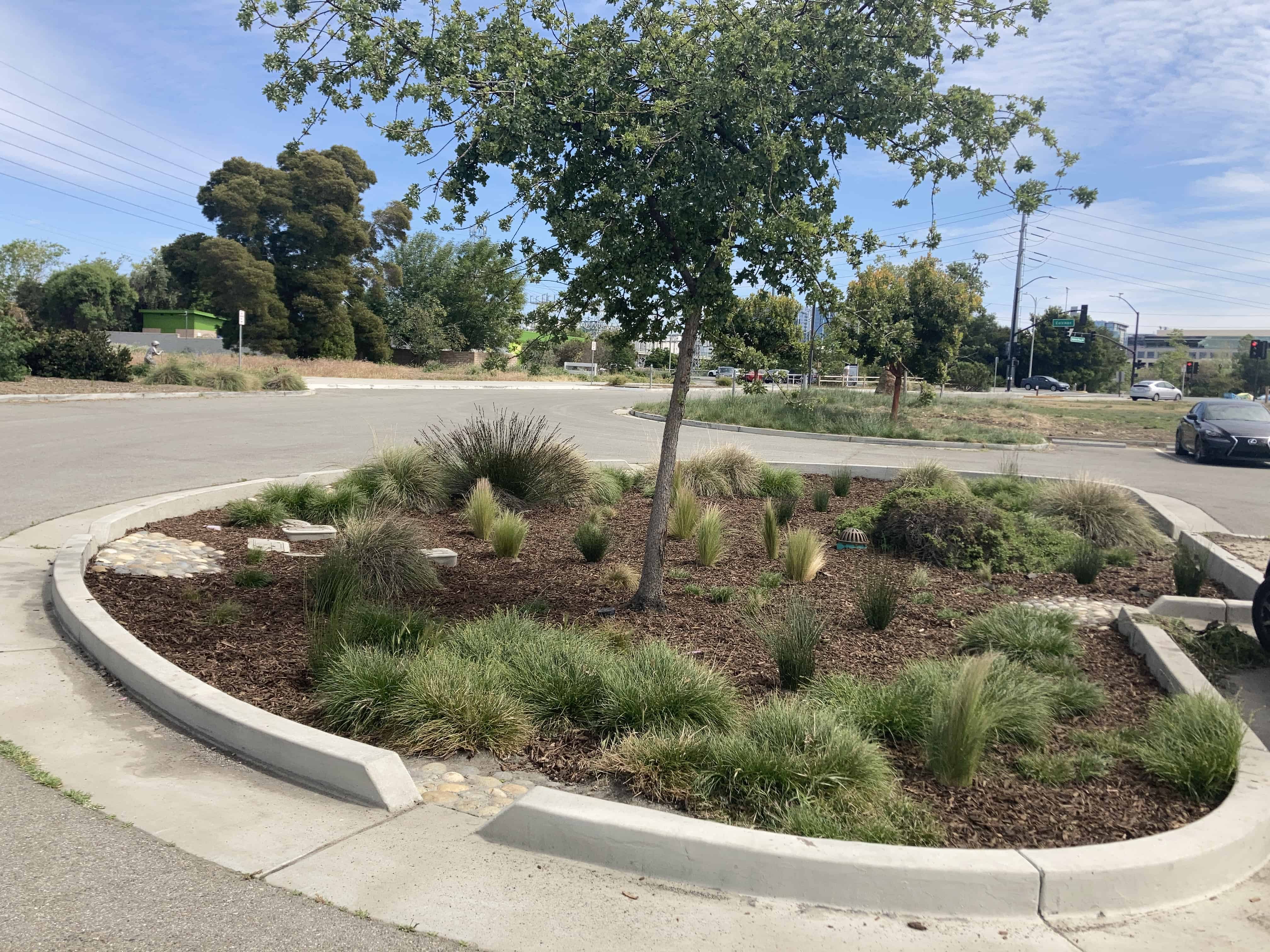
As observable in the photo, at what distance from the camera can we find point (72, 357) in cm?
2889

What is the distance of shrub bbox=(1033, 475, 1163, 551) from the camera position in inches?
389

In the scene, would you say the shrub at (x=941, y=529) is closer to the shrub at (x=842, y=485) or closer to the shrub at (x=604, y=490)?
the shrub at (x=842, y=485)

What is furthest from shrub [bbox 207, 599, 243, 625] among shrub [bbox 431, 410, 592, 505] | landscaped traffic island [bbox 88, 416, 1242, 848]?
shrub [bbox 431, 410, 592, 505]

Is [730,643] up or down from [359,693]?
down

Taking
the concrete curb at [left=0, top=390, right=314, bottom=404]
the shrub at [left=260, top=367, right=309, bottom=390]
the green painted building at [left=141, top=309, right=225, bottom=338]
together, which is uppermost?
the green painted building at [left=141, top=309, right=225, bottom=338]

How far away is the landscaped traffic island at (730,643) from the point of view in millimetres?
3990

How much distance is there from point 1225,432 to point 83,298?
221 feet

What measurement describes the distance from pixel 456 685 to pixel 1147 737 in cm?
324

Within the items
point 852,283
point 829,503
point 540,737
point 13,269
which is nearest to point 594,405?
point 852,283

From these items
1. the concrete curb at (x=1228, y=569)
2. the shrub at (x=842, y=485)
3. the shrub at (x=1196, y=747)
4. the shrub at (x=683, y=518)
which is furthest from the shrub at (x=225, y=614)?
the shrub at (x=842, y=485)

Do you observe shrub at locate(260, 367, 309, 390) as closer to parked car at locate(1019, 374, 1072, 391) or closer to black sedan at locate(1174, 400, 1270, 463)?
black sedan at locate(1174, 400, 1270, 463)

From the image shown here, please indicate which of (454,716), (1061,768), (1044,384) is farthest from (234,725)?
(1044,384)

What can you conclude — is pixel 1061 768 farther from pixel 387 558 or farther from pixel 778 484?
pixel 778 484

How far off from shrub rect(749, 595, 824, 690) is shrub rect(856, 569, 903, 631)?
0.88m
